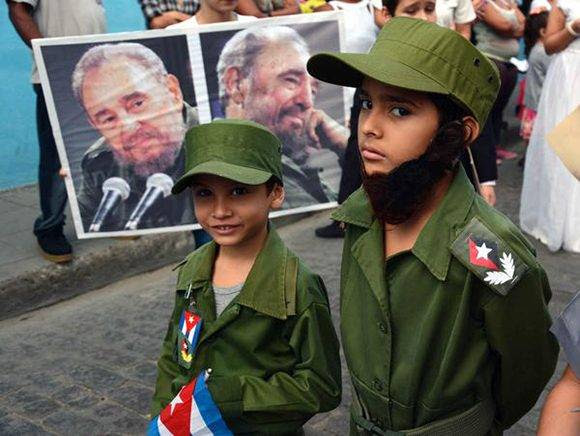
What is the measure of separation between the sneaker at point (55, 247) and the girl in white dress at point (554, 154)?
10.5 ft

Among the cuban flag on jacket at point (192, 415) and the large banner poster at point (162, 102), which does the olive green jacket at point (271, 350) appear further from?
the large banner poster at point (162, 102)

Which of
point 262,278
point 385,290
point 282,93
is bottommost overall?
point 282,93

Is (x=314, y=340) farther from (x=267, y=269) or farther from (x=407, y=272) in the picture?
(x=407, y=272)

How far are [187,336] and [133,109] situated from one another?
2181mm

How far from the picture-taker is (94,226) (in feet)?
14.0

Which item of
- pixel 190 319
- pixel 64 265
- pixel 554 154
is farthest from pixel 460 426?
pixel 554 154

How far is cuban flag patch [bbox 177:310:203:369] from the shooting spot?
2.22 meters

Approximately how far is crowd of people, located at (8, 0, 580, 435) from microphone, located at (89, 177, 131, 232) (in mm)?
1961

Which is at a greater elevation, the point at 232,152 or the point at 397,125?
the point at 397,125

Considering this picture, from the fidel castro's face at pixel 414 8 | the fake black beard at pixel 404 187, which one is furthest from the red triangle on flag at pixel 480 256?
the fidel castro's face at pixel 414 8

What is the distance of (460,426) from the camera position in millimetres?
1936

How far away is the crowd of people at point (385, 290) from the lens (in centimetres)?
184

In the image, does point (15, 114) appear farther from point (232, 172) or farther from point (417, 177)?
point (417, 177)

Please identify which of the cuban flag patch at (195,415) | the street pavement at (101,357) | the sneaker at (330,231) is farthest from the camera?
the sneaker at (330,231)
